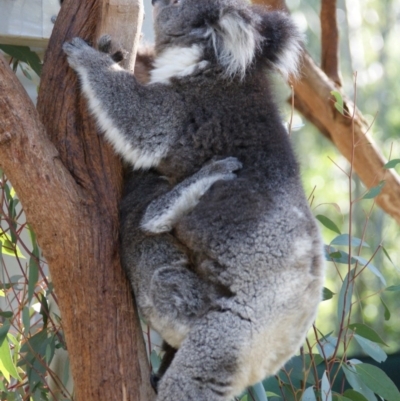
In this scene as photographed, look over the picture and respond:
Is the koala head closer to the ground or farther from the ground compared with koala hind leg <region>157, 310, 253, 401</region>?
farther from the ground

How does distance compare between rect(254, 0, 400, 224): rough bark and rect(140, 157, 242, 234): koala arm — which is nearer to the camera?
rect(140, 157, 242, 234): koala arm

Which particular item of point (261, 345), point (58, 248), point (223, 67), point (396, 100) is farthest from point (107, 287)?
point (396, 100)

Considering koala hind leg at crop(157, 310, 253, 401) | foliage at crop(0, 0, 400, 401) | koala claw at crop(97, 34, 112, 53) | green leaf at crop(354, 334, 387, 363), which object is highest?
koala claw at crop(97, 34, 112, 53)

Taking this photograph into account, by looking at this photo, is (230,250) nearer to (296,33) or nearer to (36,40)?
(296,33)

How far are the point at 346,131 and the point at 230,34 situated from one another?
2.12 meters

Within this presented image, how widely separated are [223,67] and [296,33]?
0.40m

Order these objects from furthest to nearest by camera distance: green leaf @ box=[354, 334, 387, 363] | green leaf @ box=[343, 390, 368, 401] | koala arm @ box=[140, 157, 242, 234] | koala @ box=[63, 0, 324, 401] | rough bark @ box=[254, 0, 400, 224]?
rough bark @ box=[254, 0, 400, 224]
green leaf @ box=[343, 390, 368, 401]
green leaf @ box=[354, 334, 387, 363]
koala arm @ box=[140, 157, 242, 234]
koala @ box=[63, 0, 324, 401]

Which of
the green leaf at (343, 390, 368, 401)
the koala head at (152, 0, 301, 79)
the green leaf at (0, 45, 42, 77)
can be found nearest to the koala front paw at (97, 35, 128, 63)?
the koala head at (152, 0, 301, 79)

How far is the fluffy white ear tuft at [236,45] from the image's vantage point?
266 cm

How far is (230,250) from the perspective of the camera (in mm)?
2424

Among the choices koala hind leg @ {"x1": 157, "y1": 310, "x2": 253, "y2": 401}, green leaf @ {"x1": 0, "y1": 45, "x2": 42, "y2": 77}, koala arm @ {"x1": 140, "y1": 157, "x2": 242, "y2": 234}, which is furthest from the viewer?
green leaf @ {"x1": 0, "y1": 45, "x2": 42, "y2": 77}

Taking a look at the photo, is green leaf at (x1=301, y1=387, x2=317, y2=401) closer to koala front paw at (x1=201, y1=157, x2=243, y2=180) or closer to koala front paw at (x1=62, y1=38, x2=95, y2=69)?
koala front paw at (x1=201, y1=157, x2=243, y2=180)

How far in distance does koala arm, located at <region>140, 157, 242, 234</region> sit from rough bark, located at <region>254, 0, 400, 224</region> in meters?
2.13

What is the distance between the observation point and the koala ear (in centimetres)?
280
